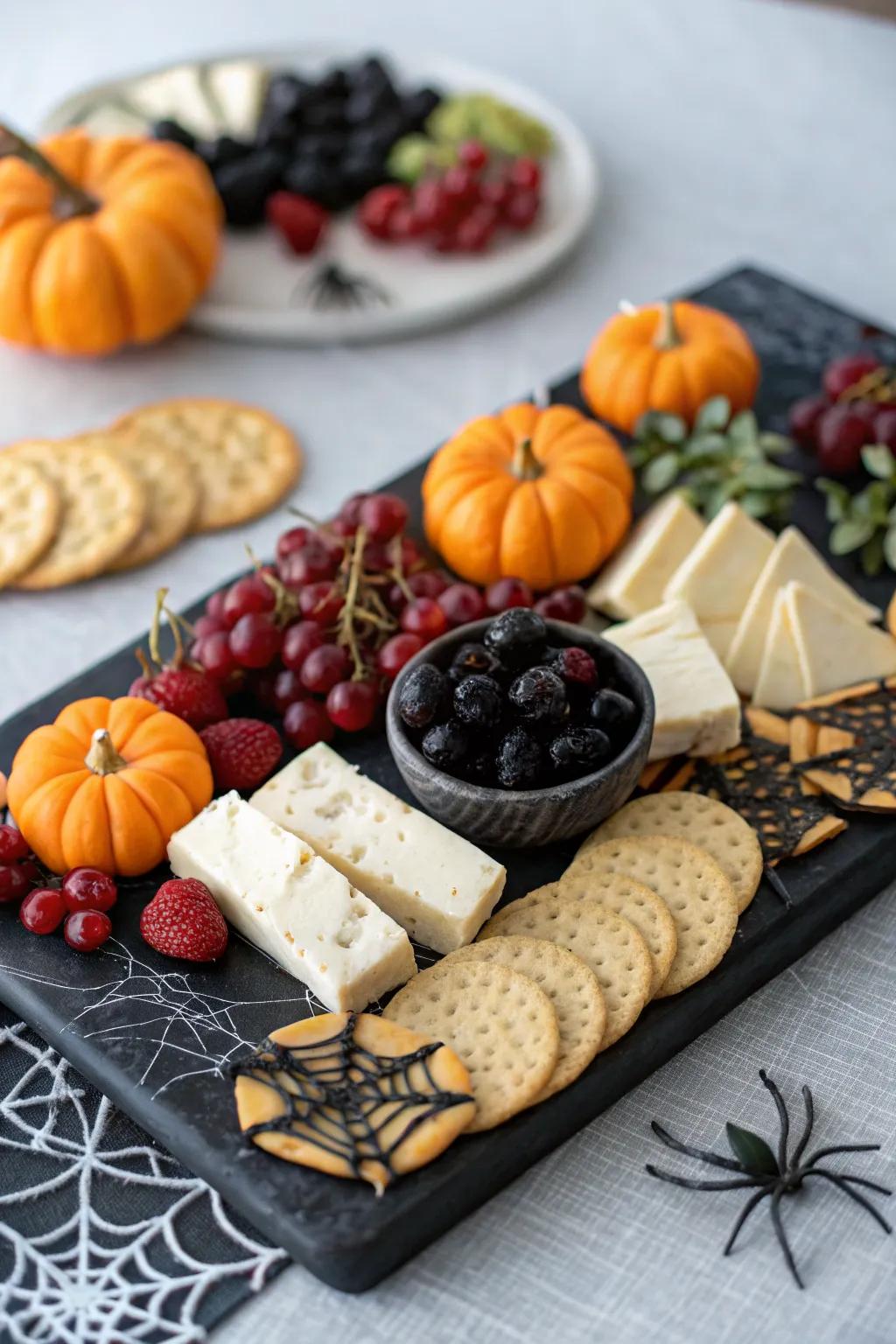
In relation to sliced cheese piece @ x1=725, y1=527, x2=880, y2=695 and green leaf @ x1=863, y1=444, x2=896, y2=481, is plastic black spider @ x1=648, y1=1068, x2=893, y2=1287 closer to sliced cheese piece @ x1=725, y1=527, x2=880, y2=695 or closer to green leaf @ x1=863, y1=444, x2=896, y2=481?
sliced cheese piece @ x1=725, y1=527, x2=880, y2=695

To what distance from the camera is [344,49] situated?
3645 millimetres

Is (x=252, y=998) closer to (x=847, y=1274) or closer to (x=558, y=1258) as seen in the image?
(x=558, y=1258)

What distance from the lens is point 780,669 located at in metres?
2.15

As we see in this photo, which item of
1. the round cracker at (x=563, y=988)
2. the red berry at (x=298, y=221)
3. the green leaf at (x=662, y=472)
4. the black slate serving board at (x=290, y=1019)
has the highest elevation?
the red berry at (x=298, y=221)

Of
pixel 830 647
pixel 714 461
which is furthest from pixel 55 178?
pixel 830 647

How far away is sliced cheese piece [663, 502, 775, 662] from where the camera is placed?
7.35ft

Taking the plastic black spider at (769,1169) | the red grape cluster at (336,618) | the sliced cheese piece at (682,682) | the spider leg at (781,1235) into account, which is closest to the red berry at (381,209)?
the red grape cluster at (336,618)

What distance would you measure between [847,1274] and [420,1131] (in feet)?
1.65

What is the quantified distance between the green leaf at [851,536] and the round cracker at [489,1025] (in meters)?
1.06

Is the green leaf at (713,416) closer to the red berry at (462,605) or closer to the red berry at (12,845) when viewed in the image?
the red berry at (462,605)

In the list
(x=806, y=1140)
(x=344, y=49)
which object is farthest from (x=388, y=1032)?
(x=344, y=49)

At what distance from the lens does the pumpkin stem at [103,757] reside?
190cm

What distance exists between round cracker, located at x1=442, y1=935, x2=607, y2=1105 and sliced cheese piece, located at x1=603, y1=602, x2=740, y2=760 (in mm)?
374

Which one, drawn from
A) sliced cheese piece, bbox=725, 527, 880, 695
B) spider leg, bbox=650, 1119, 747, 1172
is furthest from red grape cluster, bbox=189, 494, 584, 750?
spider leg, bbox=650, 1119, 747, 1172
